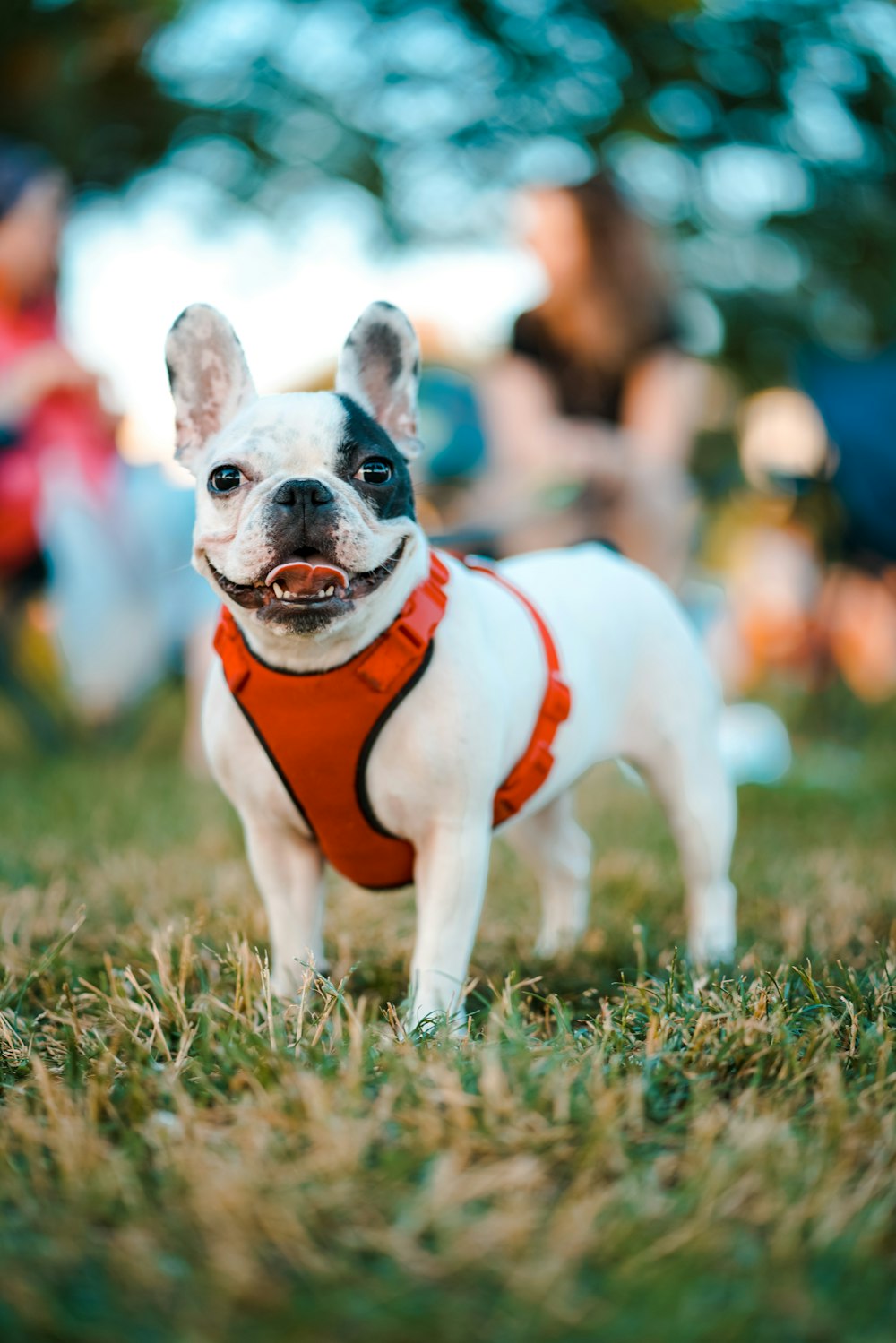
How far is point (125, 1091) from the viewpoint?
163 cm

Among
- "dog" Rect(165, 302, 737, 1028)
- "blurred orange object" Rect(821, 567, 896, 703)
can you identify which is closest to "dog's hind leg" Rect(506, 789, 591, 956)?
"dog" Rect(165, 302, 737, 1028)

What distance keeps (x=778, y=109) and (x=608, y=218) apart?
351 centimetres

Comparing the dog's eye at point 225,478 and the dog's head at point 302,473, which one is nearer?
the dog's head at point 302,473

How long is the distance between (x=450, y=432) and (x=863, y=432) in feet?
7.19

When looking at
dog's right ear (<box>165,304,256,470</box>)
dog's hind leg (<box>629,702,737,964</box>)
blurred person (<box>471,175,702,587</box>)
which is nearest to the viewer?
dog's right ear (<box>165,304,256,470</box>)

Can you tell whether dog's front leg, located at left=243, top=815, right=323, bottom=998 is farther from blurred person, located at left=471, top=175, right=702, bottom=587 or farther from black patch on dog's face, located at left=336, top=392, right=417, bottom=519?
blurred person, located at left=471, top=175, right=702, bottom=587

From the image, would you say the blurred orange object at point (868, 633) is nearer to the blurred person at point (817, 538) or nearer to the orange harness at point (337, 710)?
the blurred person at point (817, 538)

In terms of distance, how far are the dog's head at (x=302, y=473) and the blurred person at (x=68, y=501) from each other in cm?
365

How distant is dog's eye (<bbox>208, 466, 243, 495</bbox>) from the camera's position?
6.44 feet

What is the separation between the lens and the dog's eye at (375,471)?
77.5 inches

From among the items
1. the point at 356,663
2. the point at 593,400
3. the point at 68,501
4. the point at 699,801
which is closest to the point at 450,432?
the point at 593,400

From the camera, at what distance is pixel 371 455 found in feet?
6.47

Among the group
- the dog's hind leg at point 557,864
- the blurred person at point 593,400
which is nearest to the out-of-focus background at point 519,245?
the blurred person at point 593,400

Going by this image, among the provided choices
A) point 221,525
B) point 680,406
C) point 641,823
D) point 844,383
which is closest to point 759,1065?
point 221,525
